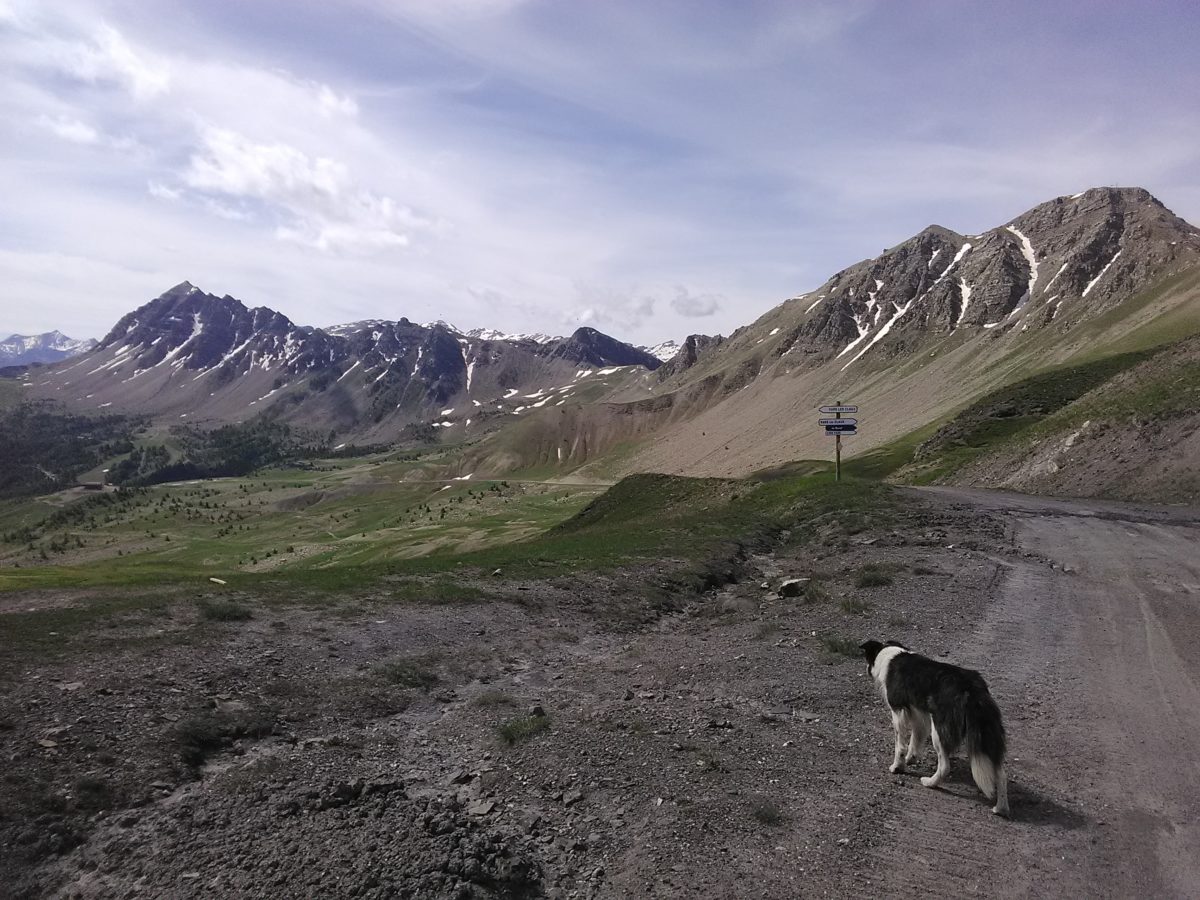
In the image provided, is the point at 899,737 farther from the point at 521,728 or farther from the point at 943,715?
the point at 521,728

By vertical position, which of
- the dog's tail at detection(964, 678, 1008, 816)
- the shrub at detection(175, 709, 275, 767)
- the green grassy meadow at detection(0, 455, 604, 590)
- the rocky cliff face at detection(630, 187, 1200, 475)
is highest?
the rocky cliff face at detection(630, 187, 1200, 475)

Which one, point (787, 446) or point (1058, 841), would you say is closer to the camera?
point (1058, 841)

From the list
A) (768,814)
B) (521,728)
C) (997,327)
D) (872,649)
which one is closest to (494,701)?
(521,728)

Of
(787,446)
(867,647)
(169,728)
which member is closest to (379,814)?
(169,728)

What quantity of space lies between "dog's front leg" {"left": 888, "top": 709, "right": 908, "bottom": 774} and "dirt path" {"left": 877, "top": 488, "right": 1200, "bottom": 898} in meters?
0.65

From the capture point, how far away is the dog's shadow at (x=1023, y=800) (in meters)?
8.51

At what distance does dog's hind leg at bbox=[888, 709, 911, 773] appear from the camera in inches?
389

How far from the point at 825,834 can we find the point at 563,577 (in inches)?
677

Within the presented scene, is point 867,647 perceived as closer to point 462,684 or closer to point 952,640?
point 952,640

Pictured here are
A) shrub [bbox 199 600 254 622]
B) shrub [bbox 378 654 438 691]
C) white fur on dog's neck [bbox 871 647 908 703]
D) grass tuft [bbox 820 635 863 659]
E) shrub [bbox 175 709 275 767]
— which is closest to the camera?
white fur on dog's neck [bbox 871 647 908 703]

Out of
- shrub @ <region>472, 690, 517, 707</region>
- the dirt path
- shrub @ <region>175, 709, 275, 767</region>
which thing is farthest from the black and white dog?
shrub @ <region>175, 709, 275, 767</region>

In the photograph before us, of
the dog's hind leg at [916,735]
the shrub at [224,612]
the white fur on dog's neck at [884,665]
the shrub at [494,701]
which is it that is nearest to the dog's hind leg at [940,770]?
the dog's hind leg at [916,735]

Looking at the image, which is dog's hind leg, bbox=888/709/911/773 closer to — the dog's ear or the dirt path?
the dirt path

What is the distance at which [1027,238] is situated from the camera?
653ft
